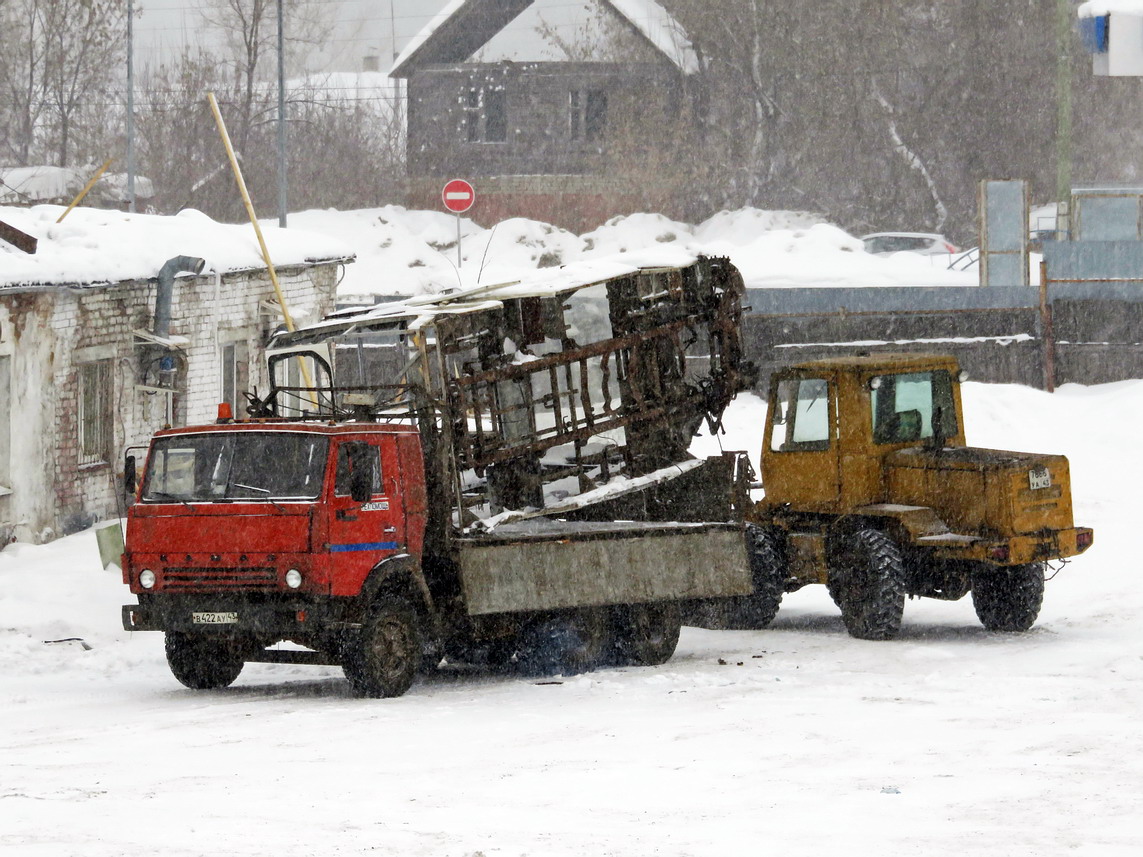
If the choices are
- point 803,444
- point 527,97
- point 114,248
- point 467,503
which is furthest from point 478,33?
point 467,503

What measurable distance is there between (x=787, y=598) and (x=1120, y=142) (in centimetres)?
4486

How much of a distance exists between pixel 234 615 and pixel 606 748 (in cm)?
306

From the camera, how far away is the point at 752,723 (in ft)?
40.3

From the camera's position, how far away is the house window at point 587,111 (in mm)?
58875

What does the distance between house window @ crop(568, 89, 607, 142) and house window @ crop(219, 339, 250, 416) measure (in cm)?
3607

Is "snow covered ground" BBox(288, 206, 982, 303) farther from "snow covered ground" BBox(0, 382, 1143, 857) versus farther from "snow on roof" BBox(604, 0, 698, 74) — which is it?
"snow covered ground" BBox(0, 382, 1143, 857)

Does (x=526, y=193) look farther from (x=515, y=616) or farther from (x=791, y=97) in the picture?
(x=515, y=616)

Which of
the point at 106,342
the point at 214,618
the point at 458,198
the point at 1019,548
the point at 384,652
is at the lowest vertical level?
the point at 384,652

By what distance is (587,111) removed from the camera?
59.0m

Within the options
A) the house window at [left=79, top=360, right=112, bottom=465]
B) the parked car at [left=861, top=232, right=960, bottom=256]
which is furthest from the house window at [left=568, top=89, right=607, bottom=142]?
the house window at [left=79, top=360, right=112, bottom=465]

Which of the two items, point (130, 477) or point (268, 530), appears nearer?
point (268, 530)

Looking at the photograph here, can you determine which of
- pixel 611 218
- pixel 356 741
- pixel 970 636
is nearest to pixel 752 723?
pixel 356 741

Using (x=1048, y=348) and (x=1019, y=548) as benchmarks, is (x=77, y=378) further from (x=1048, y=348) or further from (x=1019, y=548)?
(x=1048, y=348)

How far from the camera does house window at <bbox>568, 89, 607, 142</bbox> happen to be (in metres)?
58.9
